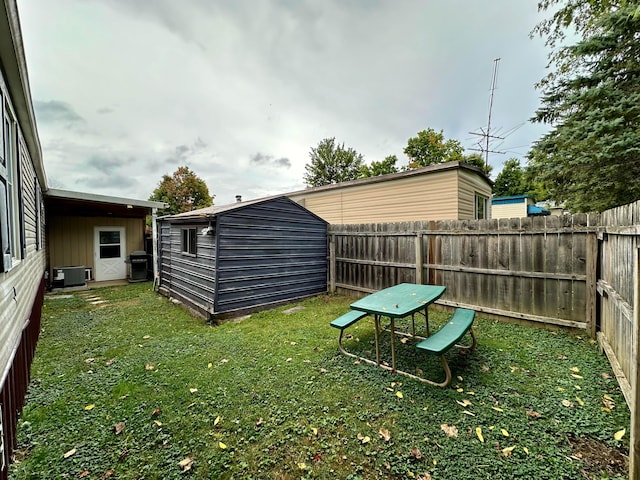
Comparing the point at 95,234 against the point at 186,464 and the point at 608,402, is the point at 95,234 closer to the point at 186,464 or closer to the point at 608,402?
the point at 186,464

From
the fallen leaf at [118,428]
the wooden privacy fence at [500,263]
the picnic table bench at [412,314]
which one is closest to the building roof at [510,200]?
the wooden privacy fence at [500,263]

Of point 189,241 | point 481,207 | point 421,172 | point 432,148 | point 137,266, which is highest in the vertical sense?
point 432,148

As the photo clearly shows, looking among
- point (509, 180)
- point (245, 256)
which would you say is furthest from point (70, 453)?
point (509, 180)

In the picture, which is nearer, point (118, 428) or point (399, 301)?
point (118, 428)

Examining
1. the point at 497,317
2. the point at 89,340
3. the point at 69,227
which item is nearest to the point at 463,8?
the point at 497,317

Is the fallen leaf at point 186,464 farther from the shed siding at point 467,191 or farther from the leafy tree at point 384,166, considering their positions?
the leafy tree at point 384,166

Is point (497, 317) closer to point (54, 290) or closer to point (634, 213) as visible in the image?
point (634, 213)

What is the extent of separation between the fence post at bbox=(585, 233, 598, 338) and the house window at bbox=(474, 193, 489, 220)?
5005 millimetres

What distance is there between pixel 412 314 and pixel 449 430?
1259 millimetres

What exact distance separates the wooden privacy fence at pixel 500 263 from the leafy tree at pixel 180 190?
23.6 meters

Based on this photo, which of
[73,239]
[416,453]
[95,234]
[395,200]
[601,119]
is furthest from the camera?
[95,234]

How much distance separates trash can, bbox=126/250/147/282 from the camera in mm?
10203

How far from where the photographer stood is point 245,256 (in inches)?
227

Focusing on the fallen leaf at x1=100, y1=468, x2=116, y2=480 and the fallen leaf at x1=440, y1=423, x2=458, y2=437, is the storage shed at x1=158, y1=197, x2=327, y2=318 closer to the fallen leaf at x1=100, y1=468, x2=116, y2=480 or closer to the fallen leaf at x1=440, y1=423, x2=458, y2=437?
the fallen leaf at x1=100, y1=468, x2=116, y2=480
